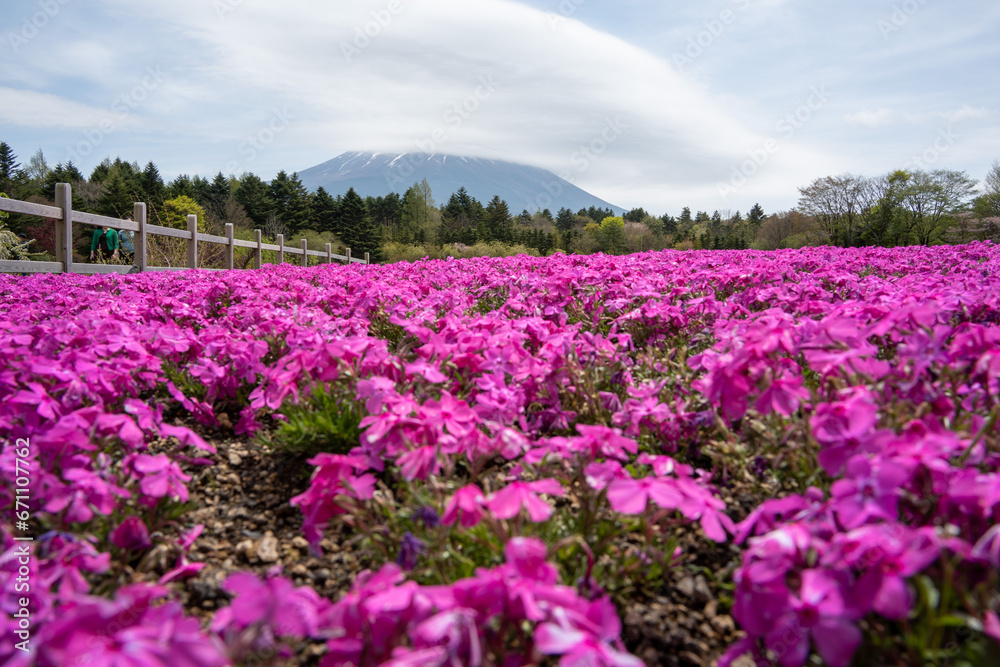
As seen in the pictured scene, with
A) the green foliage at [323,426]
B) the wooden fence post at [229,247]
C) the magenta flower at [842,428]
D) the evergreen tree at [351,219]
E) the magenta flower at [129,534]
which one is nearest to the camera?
the magenta flower at [842,428]

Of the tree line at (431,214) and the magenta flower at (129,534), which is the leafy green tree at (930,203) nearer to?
the tree line at (431,214)

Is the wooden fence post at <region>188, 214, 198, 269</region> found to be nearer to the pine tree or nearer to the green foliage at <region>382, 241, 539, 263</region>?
the green foliage at <region>382, 241, 539, 263</region>

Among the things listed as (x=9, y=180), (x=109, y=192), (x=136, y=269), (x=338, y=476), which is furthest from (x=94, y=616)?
(x=9, y=180)

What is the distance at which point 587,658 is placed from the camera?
0.76 metres

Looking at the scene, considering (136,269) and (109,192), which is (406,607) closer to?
(136,269)

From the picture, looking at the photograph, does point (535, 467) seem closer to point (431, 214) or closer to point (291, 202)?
point (291, 202)

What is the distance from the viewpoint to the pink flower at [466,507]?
3.67 ft

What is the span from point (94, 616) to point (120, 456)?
1.33m

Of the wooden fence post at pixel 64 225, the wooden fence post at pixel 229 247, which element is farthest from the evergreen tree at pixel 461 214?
the wooden fence post at pixel 64 225

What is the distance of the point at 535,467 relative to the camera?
5.02 ft

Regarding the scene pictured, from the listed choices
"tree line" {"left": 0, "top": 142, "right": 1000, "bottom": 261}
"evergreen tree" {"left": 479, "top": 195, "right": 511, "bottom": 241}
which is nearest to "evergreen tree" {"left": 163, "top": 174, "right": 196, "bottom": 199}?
"tree line" {"left": 0, "top": 142, "right": 1000, "bottom": 261}

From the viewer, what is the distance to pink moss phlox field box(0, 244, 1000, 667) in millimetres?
830

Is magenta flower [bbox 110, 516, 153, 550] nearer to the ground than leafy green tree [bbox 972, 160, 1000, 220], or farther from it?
nearer to the ground

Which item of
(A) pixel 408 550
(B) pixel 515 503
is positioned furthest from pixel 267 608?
(B) pixel 515 503
